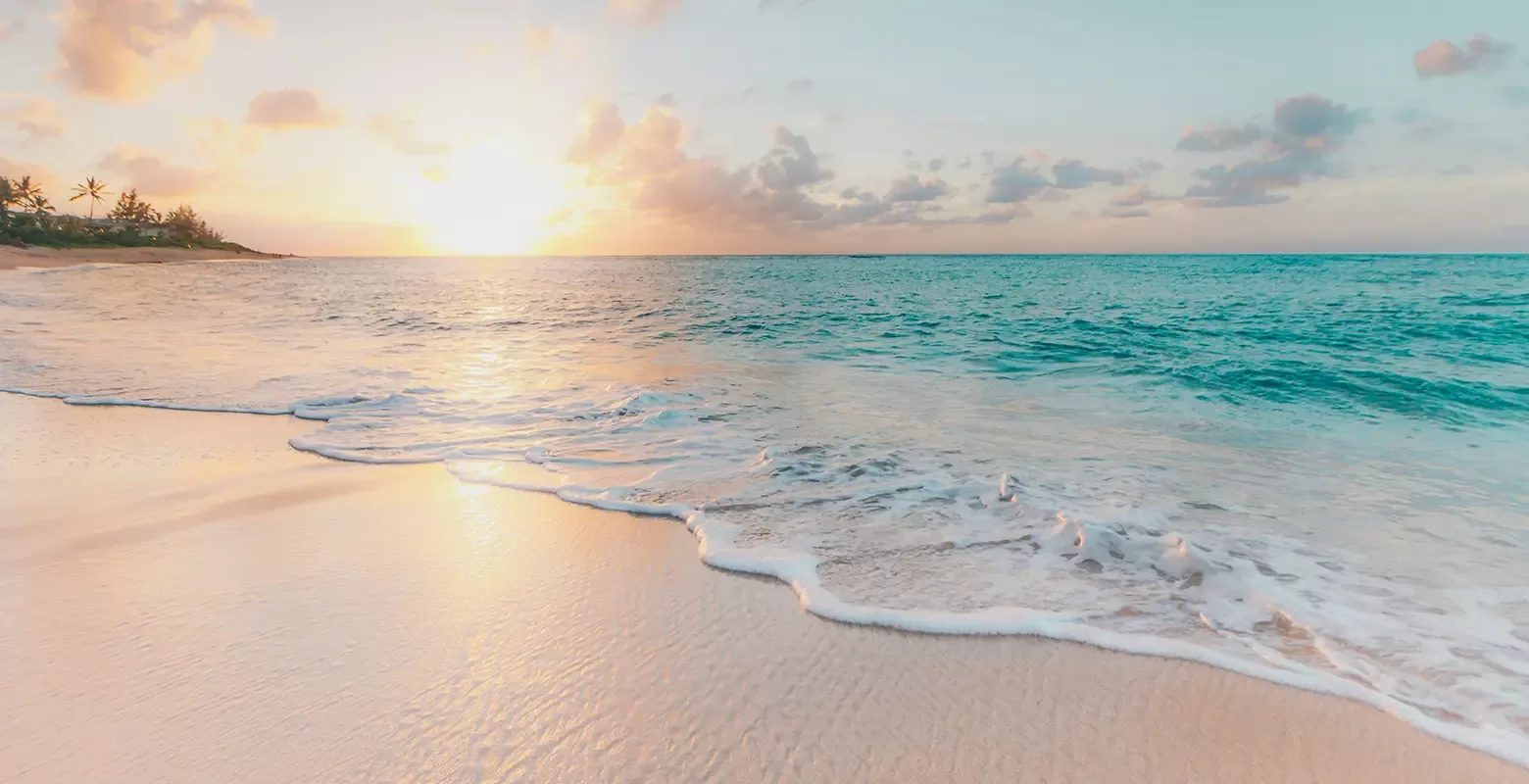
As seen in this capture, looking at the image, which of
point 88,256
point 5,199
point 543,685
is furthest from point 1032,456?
point 5,199

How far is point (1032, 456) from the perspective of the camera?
603 cm

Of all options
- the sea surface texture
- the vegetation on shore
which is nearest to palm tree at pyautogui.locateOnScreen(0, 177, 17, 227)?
the vegetation on shore

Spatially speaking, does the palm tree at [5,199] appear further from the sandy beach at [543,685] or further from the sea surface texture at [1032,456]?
the sandy beach at [543,685]

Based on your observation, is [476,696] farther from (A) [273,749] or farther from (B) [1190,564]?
(B) [1190,564]

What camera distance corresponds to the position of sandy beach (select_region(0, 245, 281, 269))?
47.4 metres

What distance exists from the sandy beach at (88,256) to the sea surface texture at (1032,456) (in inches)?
1833

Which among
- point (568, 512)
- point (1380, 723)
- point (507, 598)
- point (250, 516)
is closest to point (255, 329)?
point (250, 516)

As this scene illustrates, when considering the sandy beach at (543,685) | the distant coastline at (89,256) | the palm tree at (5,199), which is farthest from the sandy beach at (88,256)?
the sandy beach at (543,685)

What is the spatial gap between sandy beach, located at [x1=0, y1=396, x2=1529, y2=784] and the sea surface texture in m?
0.28

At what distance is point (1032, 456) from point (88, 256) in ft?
267

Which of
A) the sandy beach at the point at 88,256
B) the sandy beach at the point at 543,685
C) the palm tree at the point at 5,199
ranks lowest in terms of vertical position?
the sandy beach at the point at 543,685

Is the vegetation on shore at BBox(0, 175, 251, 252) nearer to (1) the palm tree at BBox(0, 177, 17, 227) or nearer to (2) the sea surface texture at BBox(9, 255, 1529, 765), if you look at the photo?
(1) the palm tree at BBox(0, 177, 17, 227)

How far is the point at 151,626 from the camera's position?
2.96 meters

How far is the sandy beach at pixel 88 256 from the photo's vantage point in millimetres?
47406
